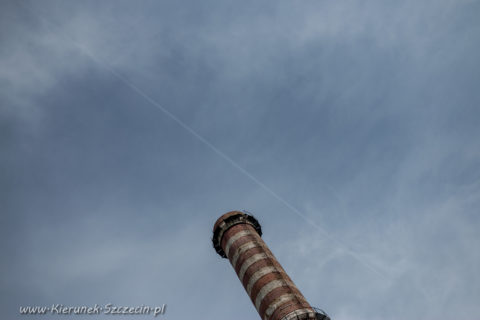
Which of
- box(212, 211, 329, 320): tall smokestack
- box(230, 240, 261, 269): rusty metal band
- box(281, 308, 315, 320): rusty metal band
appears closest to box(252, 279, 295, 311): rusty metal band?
box(212, 211, 329, 320): tall smokestack

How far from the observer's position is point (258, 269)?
73.0 ft

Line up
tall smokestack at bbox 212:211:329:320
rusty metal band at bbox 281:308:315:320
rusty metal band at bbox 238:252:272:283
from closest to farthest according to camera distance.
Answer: rusty metal band at bbox 281:308:315:320, tall smokestack at bbox 212:211:329:320, rusty metal band at bbox 238:252:272:283

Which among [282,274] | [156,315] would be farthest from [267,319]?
[156,315]

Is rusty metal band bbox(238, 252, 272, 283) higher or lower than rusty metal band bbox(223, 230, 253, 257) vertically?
lower

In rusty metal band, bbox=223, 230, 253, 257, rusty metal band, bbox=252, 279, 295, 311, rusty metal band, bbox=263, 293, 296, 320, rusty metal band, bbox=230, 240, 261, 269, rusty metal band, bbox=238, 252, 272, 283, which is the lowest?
rusty metal band, bbox=263, 293, 296, 320

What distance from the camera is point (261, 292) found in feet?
70.1

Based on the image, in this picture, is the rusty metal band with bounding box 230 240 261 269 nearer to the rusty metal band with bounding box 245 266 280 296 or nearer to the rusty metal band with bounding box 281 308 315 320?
the rusty metal band with bounding box 245 266 280 296

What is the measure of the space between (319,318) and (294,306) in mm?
1652

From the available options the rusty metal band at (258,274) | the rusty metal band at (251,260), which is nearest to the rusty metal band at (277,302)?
the rusty metal band at (258,274)

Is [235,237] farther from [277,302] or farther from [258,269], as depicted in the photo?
[277,302]

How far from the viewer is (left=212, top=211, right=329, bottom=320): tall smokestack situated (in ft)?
65.4

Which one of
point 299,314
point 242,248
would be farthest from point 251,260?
point 299,314

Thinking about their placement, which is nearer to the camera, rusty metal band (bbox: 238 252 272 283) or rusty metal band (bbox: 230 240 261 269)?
rusty metal band (bbox: 238 252 272 283)

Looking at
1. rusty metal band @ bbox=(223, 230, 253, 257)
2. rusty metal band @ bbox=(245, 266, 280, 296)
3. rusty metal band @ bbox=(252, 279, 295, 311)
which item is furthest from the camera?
rusty metal band @ bbox=(223, 230, 253, 257)
